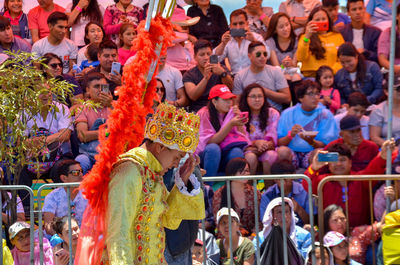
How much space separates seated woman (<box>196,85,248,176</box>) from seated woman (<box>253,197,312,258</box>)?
1443mm

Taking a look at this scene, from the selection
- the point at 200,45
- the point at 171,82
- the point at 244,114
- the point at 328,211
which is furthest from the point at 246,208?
the point at 200,45

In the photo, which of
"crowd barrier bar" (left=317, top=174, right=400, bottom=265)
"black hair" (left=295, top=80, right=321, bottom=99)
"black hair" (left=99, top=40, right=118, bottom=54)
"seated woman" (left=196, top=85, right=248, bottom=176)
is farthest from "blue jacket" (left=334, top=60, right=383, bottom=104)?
"crowd barrier bar" (left=317, top=174, right=400, bottom=265)

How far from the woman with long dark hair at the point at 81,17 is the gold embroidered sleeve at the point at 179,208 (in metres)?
5.88

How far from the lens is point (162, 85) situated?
8523mm

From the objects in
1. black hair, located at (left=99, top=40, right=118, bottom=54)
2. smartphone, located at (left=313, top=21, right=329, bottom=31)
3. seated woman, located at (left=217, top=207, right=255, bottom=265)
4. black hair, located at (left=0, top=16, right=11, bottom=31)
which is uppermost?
black hair, located at (left=0, top=16, right=11, bottom=31)

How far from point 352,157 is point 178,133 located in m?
3.79

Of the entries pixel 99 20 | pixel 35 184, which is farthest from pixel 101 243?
pixel 99 20

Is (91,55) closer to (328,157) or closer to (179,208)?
(328,157)

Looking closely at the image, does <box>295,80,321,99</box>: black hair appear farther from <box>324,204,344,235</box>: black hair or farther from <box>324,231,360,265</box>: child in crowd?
<box>324,231,360,265</box>: child in crowd

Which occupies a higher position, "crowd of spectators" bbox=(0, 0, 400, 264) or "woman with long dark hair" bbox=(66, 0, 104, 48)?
"woman with long dark hair" bbox=(66, 0, 104, 48)

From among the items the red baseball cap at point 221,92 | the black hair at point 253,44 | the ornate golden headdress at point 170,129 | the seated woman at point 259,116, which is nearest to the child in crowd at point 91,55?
the red baseball cap at point 221,92

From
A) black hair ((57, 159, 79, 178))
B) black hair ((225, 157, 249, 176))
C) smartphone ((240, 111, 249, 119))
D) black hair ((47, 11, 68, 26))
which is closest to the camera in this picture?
black hair ((225, 157, 249, 176))

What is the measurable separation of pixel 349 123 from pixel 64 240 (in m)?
3.38

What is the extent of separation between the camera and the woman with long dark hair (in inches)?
395
